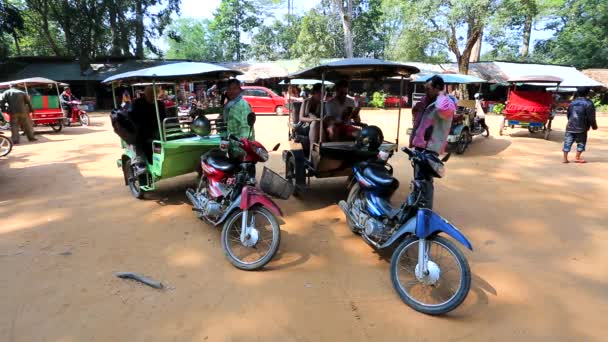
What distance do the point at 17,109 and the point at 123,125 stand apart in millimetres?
8128

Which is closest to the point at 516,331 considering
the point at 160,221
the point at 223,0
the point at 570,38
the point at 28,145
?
the point at 160,221

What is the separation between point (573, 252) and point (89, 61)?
27.8 metres

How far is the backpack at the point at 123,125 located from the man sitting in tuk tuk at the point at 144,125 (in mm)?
85

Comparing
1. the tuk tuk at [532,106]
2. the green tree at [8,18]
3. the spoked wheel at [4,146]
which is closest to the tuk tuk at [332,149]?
the spoked wheel at [4,146]

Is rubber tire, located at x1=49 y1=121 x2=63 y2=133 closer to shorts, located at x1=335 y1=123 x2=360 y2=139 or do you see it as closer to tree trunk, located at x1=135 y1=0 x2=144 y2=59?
shorts, located at x1=335 y1=123 x2=360 y2=139

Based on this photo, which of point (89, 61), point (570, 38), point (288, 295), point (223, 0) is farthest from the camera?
point (223, 0)

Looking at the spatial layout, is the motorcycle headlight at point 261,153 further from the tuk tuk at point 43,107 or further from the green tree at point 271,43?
the green tree at point 271,43

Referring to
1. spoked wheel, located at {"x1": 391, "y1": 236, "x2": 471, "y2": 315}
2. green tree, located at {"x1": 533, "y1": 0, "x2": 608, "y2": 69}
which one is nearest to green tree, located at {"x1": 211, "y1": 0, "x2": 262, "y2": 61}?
green tree, located at {"x1": 533, "y1": 0, "x2": 608, "y2": 69}

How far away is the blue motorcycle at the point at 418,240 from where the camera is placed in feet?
9.30

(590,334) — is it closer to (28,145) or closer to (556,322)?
(556,322)

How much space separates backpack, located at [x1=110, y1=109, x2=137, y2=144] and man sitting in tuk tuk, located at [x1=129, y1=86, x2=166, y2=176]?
0.28ft

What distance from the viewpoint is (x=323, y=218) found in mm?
4883

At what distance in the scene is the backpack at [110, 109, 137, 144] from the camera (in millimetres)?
4973

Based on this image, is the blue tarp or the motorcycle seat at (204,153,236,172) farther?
the blue tarp
